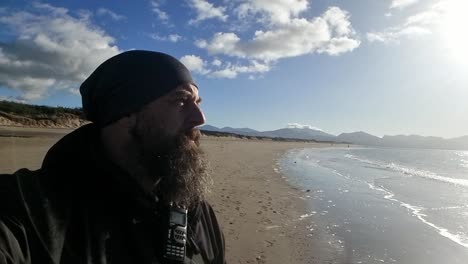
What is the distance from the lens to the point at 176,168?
2.37 meters

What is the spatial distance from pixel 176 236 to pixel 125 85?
3.27ft

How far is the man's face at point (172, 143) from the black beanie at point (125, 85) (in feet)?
0.26

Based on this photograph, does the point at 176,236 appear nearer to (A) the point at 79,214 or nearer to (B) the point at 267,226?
(A) the point at 79,214

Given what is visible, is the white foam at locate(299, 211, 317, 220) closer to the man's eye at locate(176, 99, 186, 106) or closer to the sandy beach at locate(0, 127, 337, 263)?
the sandy beach at locate(0, 127, 337, 263)

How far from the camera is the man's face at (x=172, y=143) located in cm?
232

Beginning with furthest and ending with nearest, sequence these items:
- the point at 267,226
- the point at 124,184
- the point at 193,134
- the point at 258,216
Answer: the point at 258,216 → the point at 267,226 → the point at 193,134 → the point at 124,184

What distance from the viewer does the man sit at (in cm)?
156

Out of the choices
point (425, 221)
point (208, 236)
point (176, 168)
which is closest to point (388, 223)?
point (425, 221)

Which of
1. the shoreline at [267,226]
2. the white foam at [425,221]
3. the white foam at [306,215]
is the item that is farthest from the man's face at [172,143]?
the white foam at [425,221]

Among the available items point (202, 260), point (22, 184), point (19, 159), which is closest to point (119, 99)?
point (22, 184)

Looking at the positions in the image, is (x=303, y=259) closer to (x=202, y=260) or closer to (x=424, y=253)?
(x=424, y=253)

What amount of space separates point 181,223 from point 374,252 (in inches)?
264

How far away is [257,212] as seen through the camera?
10484 millimetres

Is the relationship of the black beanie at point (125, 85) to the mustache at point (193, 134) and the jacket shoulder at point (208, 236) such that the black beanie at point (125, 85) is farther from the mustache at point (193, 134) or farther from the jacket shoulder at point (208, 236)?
the jacket shoulder at point (208, 236)
